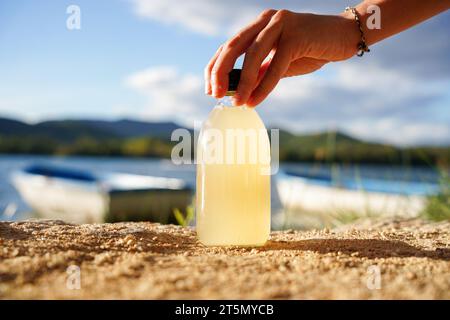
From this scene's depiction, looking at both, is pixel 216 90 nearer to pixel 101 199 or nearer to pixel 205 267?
pixel 205 267

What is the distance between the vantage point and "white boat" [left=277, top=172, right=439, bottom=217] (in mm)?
4570

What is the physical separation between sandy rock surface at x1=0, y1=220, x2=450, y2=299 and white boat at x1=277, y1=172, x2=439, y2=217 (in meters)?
2.06

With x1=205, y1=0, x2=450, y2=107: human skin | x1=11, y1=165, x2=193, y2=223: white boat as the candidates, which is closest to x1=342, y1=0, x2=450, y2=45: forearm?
x1=205, y1=0, x2=450, y2=107: human skin

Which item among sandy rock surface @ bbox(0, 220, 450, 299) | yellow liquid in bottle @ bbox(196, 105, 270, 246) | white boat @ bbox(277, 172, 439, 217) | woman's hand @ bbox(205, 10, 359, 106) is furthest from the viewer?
white boat @ bbox(277, 172, 439, 217)

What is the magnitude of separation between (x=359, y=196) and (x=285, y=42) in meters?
8.14

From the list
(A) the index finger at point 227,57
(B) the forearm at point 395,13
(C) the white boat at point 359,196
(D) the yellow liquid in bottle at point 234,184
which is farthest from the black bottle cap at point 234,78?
(C) the white boat at point 359,196

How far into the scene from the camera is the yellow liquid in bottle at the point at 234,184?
2002 mm

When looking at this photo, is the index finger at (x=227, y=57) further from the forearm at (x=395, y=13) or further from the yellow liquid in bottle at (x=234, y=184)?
the forearm at (x=395, y=13)

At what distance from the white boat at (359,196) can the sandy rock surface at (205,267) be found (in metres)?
2.06

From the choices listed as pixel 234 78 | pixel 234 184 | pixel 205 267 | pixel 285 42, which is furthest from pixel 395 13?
pixel 205 267

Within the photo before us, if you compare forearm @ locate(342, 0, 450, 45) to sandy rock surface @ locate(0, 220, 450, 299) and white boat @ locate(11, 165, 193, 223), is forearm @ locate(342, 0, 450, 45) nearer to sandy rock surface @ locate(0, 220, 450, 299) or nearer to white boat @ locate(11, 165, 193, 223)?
sandy rock surface @ locate(0, 220, 450, 299)

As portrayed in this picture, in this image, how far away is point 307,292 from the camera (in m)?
1.28

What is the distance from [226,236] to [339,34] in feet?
3.28

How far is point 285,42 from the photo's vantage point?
184 cm
